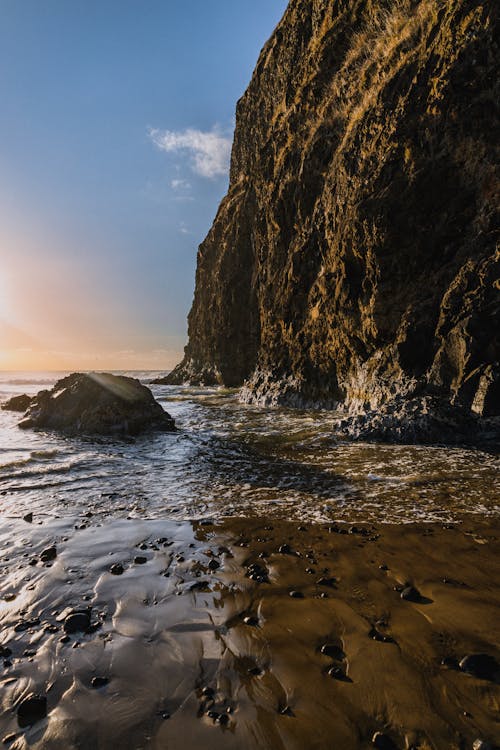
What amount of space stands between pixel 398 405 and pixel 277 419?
15.1ft

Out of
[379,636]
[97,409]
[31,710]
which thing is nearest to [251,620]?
[379,636]

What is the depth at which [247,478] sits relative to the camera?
620 cm

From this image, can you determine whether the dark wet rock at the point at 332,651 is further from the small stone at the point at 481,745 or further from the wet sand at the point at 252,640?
the small stone at the point at 481,745

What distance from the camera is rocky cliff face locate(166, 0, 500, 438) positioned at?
9.70m

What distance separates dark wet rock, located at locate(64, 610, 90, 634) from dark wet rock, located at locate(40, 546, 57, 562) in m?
1.03

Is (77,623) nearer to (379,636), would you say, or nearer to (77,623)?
(77,623)

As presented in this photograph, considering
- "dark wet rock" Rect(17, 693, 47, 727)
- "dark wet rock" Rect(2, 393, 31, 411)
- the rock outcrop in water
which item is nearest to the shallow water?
the rock outcrop in water

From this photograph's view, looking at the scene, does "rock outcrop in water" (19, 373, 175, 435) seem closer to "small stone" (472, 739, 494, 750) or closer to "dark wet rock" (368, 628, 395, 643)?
"dark wet rock" (368, 628, 395, 643)

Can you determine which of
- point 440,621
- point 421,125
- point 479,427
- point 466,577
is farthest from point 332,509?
point 421,125

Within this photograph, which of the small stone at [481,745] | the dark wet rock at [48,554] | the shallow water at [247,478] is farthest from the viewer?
the shallow water at [247,478]

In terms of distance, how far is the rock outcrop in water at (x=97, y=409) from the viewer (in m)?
11.2

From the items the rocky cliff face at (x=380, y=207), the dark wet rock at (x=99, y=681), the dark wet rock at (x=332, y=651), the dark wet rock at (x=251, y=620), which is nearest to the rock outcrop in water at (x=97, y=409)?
the rocky cliff face at (x=380, y=207)

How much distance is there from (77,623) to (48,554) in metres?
1.22

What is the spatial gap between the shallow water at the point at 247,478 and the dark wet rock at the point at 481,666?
2194mm
